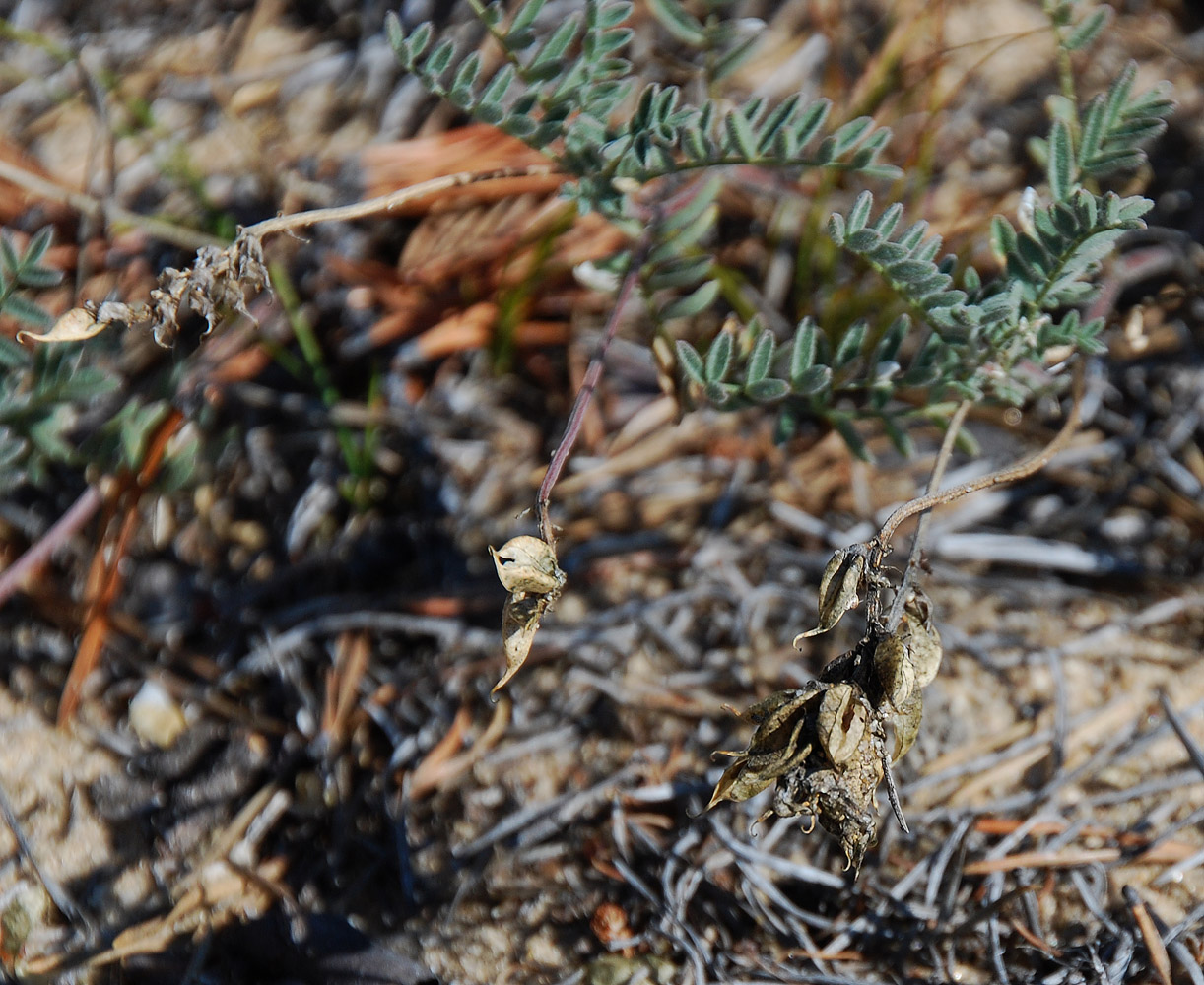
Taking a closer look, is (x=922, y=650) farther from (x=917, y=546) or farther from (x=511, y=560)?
(x=511, y=560)

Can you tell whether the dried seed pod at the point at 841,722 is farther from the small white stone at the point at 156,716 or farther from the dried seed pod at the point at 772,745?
the small white stone at the point at 156,716

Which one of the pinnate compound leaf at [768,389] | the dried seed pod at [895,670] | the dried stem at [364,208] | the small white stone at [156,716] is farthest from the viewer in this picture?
the small white stone at [156,716]

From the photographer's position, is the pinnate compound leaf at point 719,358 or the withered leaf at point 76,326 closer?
the withered leaf at point 76,326

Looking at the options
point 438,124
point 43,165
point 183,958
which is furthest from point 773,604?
point 43,165

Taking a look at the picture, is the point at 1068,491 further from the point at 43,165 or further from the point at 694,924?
the point at 43,165

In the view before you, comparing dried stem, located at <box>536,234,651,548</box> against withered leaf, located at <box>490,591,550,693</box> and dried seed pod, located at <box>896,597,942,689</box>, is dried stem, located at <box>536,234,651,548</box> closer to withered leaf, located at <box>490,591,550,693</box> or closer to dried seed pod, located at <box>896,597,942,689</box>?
withered leaf, located at <box>490,591,550,693</box>

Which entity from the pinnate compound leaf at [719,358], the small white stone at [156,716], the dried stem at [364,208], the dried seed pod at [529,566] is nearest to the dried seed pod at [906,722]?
the dried seed pod at [529,566]

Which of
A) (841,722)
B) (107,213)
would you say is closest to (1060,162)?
(841,722)

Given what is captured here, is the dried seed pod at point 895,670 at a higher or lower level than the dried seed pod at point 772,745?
higher
